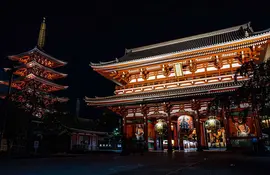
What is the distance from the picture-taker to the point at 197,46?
83.6 ft

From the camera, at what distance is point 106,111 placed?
26906mm

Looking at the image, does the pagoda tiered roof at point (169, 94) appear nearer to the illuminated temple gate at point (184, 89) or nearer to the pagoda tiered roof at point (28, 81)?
the illuminated temple gate at point (184, 89)

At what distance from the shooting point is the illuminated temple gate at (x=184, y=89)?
64.4 feet

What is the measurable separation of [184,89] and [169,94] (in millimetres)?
1635

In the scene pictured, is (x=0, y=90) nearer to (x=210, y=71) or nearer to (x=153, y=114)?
(x=153, y=114)

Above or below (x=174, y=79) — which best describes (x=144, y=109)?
below

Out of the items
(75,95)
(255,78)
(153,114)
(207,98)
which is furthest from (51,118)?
(75,95)

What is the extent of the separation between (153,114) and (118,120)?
23.9 ft

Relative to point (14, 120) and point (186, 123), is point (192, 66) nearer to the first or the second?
point (186, 123)

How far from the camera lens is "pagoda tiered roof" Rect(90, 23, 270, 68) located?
19.8 metres

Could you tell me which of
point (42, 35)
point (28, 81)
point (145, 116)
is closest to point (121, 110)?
point (145, 116)

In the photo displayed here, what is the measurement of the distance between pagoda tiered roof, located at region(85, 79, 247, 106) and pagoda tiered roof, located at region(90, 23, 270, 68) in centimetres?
366

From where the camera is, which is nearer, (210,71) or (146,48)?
(210,71)

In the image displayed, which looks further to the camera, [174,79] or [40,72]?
[40,72]
